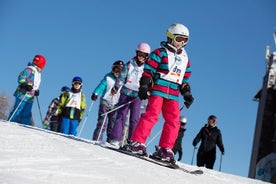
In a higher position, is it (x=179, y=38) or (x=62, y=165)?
(x=179, y=38)

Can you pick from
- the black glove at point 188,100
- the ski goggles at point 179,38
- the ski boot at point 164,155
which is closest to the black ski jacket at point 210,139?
the black glove at point 188,100

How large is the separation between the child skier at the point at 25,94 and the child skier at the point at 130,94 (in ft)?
6.98

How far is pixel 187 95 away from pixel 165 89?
0.44m

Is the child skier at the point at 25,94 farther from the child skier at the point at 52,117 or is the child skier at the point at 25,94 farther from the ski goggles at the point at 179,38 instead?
the ski goggles at the point at 179,38

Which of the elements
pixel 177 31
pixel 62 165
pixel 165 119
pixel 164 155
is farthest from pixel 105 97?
pixel 62 165

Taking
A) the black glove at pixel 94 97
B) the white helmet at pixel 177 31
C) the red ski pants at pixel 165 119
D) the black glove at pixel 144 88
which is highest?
the white helmet at pixel 177 31

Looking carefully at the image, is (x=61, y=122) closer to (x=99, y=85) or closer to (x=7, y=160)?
(x=99, y=85)

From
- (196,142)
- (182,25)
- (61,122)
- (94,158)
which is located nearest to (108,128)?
(61,122)

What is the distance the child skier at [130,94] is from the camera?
8070 mm

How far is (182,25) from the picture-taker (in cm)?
610

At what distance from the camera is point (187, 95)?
20.3 ft

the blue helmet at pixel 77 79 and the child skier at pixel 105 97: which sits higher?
the blue helmet at pixel 77 79

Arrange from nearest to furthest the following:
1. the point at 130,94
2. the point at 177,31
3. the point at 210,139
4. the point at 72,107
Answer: the point at 177,31
the point at 130,94
the point at 72,107
the point at 210,139

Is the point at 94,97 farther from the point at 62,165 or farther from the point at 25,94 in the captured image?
the point at 62,165
